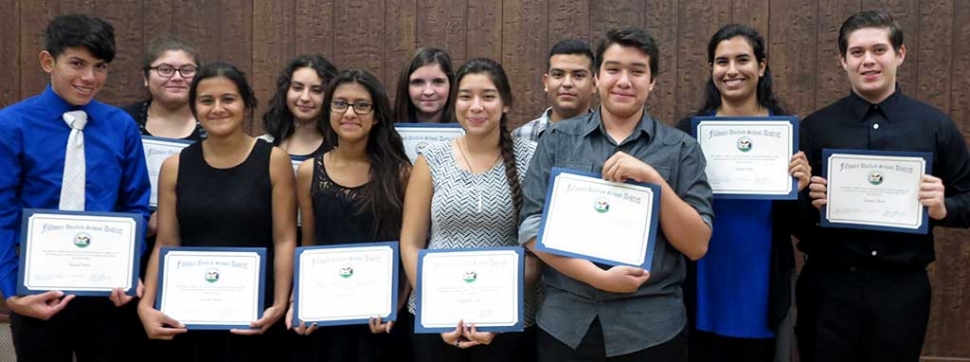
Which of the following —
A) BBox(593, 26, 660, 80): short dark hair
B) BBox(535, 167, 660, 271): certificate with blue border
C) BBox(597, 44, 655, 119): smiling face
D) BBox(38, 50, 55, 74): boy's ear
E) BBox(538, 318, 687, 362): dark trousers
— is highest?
BBox(593, 26, 660, 80): short dark hair

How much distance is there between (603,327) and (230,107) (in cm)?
164

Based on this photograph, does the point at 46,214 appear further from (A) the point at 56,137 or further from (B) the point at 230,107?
(B) the point at 230,107

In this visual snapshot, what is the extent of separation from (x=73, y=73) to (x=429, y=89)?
4.82 feet

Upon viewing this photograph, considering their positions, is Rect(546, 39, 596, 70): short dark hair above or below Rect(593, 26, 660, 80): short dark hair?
above

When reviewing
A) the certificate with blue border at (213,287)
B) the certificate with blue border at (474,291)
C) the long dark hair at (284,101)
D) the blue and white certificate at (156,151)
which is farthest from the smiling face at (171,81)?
the certificate with blue border at (474,291)

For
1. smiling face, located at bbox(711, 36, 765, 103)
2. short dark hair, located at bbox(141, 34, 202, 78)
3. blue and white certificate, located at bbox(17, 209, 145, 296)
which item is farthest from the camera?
short dark hair, located at bbox(141, 34, 202, 78)

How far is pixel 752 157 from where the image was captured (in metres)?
3.12

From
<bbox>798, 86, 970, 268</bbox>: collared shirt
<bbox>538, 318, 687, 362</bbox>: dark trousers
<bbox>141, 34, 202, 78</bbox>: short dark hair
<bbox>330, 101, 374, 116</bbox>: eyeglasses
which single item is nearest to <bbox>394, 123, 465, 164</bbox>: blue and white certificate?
<bbox>330, 101, 374, 116</bbox>: eyeglasses

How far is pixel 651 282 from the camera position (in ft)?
8.79

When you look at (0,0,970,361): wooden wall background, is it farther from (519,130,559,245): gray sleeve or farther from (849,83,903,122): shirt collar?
(519,130,559,245): gray sleeve

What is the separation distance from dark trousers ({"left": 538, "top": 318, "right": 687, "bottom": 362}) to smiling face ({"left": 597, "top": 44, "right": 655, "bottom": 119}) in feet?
2.33

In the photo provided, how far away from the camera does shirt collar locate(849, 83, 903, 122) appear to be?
130 inches

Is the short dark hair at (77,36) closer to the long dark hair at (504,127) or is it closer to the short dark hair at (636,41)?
the long dark hair at (504,127)

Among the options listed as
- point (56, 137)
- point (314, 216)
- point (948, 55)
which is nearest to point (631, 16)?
point (948, 55)
